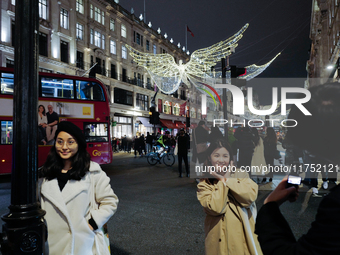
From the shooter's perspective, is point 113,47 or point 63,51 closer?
point 63,51

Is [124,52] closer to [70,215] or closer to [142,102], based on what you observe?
[142,102]

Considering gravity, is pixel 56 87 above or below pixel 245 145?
above

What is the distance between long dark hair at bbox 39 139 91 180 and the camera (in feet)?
6.95

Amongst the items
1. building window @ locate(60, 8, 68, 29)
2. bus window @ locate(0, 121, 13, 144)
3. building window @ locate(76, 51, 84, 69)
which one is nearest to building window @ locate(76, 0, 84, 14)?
building window @ locate(60, 8, 68, 29)

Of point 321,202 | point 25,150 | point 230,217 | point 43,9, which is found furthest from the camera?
point 43,9

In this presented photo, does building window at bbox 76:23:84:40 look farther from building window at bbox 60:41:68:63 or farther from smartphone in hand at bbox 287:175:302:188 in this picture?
smartphone in hand at bbox 287:175:302:188

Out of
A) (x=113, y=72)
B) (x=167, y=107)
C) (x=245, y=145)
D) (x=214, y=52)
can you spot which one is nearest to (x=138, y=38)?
(x=113, y=72)

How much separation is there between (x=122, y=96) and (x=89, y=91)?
67.6ft

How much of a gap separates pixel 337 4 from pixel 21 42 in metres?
23.4

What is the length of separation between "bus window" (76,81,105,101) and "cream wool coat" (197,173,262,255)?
10.2 metres

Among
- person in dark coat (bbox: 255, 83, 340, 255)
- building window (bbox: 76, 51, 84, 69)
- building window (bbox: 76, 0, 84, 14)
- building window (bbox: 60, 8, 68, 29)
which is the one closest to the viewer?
person in dark coat (bbox: 255, 83, 340, 255)

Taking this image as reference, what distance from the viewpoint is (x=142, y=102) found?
35.8 meters

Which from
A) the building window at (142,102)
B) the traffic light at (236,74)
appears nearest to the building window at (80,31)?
the building window at (142,102)

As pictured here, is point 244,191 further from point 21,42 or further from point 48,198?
point 21,42
